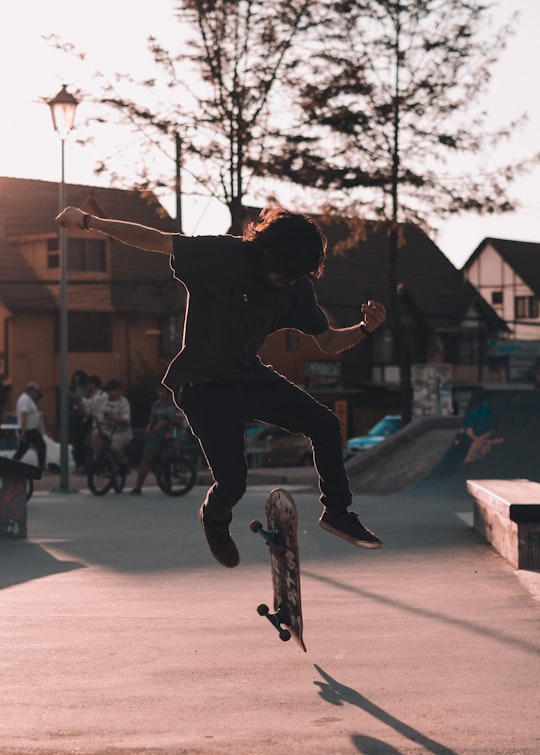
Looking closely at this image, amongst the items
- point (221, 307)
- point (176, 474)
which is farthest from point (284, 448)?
point (221, 307)

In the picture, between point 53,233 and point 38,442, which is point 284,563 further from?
point 53,233

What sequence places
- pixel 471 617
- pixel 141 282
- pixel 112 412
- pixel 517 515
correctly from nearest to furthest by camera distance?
pixel 471 617 < pixel 517 515 < pixel 112 412 < pixel 141 282

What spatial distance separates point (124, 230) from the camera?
5.38 metres

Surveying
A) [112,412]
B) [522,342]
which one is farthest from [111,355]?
[112,412]

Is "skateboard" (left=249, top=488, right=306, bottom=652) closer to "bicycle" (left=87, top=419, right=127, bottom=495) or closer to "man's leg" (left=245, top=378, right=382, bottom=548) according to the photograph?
"man's leg" (left=245, top=378, right=382, bottom=548)

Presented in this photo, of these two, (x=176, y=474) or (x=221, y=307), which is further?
(x=176, y=474)

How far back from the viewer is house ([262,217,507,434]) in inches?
2298

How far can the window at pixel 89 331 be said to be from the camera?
2133 inches

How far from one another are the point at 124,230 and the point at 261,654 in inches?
87.4

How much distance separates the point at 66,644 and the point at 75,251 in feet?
155

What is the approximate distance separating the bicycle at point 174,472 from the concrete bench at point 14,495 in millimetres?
6430

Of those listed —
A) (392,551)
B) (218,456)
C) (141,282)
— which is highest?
(141,282)

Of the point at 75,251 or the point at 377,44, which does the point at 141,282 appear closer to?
the point at 75,251

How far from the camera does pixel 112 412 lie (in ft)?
64.0
